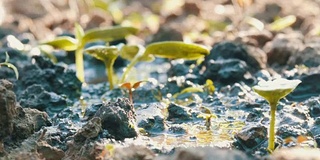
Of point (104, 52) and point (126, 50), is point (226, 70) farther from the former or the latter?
point (104, 52)

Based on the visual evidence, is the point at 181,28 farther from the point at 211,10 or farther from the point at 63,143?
the point at 63,143

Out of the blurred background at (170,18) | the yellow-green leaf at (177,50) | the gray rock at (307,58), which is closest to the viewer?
the yellow-green leaf at (177,50)

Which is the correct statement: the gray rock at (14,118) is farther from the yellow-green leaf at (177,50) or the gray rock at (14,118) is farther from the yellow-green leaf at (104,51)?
the yellow-green leaf at (177,50)

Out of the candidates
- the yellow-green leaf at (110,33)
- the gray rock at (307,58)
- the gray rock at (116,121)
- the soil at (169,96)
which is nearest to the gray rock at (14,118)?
the soil at (169,96)

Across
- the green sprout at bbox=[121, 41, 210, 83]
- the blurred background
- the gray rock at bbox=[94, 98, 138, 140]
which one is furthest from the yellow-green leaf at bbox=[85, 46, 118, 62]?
the blurred background

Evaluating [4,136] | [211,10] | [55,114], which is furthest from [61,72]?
[211,10]

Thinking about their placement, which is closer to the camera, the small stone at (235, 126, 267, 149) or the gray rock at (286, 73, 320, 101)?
the small stone at (235, 126, 267, 149)

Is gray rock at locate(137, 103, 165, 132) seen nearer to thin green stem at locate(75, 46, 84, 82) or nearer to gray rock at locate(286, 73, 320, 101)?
gray rock at locate(286, 73, 320, 101)
